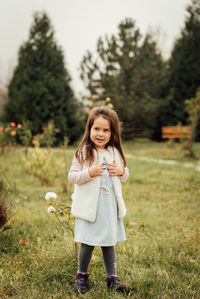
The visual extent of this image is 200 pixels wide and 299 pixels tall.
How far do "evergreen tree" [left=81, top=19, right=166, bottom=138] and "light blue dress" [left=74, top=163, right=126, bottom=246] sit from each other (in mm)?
10060

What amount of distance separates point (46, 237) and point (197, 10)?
14419mm

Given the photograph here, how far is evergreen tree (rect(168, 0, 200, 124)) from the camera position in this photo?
14.1m

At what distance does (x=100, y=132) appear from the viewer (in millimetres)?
2170

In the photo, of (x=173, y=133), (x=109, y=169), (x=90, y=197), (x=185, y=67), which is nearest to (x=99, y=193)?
(x=90, y=197)

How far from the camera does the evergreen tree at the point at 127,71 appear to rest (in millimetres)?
12477

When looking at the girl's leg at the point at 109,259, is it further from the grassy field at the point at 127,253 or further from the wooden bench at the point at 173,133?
the wooden bench at the point at 173,133

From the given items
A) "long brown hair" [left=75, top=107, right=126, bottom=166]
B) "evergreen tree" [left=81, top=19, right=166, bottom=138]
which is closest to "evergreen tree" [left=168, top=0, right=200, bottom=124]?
"evergreen tree" [left=81, top=19, right=166, bottom=138]

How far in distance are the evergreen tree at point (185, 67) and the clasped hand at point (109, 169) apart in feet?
41.2

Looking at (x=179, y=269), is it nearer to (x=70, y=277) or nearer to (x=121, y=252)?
(x=121, y=252)

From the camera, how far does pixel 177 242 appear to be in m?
2.95

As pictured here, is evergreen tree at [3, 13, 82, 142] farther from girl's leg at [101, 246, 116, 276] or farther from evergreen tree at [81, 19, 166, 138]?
girl's leg at [101, 246, 116, 276]

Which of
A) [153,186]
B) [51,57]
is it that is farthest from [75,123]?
[153,186]

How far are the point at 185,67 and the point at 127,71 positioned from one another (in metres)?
3.31

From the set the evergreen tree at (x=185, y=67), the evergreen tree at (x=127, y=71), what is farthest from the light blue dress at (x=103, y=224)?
the evergreen tree at (x=185, y=67)
